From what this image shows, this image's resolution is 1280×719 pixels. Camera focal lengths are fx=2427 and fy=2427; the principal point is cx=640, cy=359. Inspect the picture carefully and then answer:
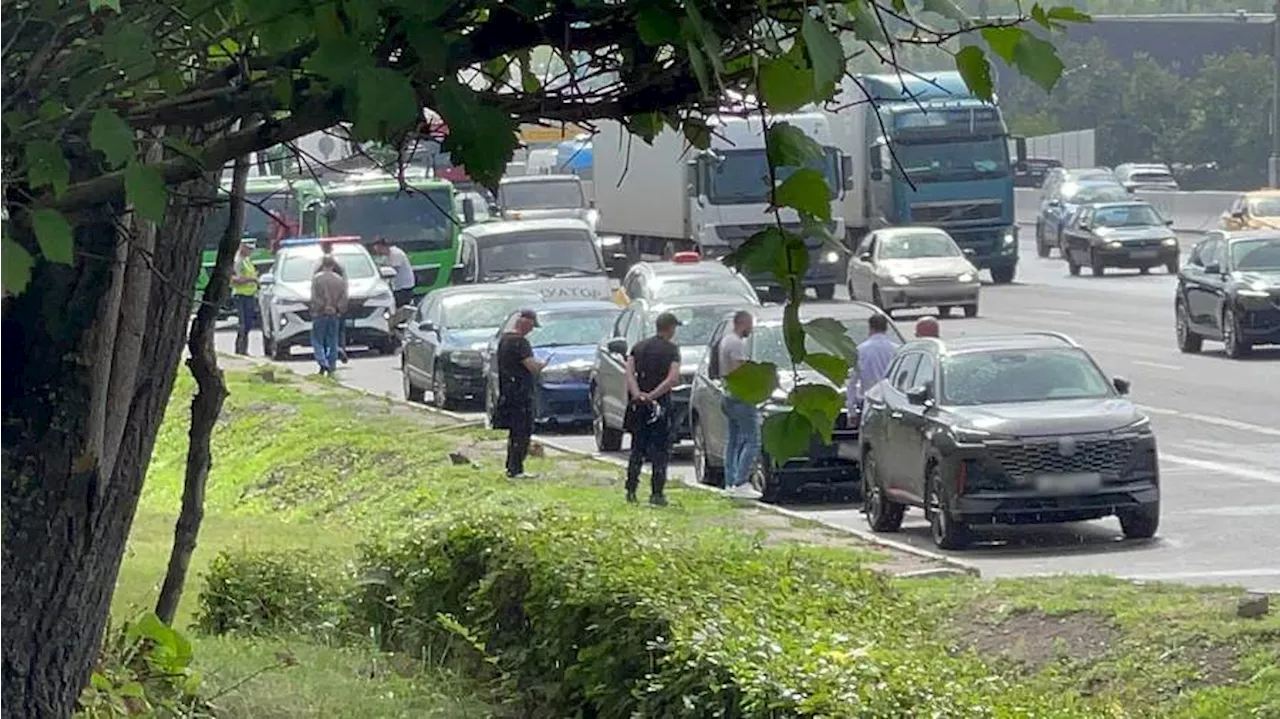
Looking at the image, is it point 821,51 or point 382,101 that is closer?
point 821,51

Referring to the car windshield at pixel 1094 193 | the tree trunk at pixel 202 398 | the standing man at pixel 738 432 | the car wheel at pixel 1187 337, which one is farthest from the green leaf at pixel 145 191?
the car windshield at pixel 1094 193

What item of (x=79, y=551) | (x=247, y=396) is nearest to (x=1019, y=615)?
(x=79, y=551)

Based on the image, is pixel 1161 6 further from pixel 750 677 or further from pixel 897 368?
pixel 750 677

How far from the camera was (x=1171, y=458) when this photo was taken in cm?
2184

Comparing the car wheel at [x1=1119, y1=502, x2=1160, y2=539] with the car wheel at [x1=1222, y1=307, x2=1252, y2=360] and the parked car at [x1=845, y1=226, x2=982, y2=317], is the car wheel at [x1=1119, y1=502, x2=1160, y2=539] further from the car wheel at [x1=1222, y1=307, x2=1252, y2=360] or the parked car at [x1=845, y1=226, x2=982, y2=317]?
the parked car at [x1=845, y1=226, x2=982, y2=317]

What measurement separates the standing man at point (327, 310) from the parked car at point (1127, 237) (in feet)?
67.6

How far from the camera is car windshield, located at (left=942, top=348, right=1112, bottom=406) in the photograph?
706 inches

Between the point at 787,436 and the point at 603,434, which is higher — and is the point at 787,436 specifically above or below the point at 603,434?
above

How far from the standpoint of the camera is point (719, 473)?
2202cm

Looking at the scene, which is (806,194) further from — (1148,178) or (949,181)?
(1148,178)

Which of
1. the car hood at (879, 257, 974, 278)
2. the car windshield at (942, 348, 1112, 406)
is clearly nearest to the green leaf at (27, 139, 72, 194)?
the car windshield at (942, 348, 1112, 406)

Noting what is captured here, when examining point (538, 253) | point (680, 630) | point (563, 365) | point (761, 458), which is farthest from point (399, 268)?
point (680, 630)

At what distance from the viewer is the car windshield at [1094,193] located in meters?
53.5

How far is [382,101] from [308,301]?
117 feet
